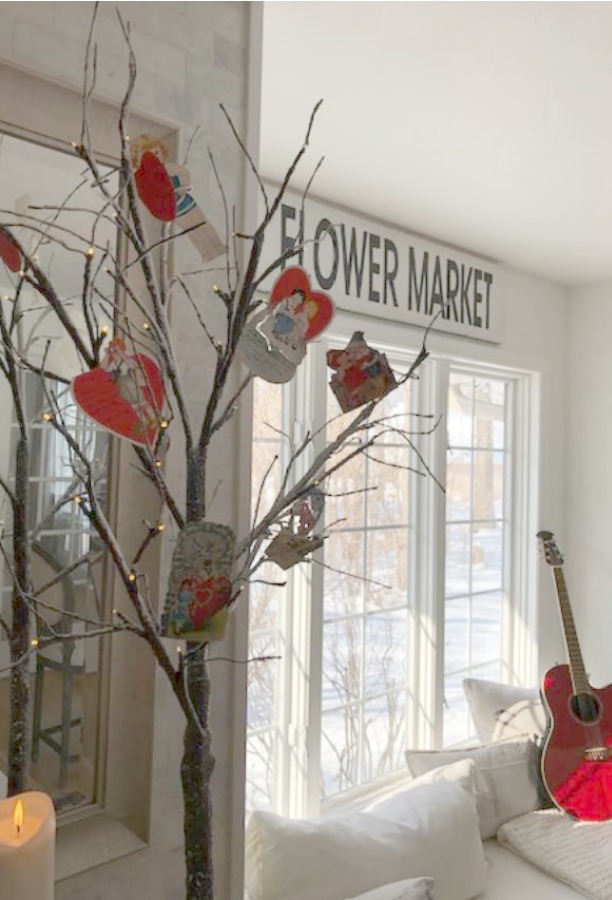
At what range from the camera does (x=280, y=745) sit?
6.81ft

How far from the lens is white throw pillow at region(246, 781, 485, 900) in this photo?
147 cm

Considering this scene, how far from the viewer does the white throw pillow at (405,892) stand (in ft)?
4.40

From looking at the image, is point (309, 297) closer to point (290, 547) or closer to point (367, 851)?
point (290, 547)

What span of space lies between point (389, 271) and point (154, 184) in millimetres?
1669

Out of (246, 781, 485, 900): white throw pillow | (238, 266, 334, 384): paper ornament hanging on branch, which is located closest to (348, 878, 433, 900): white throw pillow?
(246, 781, 485, 900): white throw pillow

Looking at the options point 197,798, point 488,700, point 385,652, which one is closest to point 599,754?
point 488,700

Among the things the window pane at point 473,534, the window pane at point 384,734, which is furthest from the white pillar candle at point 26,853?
the window pane at point 473,534

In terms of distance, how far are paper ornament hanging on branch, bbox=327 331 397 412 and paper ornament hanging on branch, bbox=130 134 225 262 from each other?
0.19 metres

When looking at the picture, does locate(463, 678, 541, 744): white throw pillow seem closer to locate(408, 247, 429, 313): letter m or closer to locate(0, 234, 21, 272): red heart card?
locate(408, 247, 429, 313): letter m

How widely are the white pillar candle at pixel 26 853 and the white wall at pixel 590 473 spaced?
111 inches

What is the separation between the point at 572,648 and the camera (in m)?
2.18

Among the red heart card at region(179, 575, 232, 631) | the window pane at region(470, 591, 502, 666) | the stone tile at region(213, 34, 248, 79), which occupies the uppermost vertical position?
the stone tile at region(213, 34, 248, 79)

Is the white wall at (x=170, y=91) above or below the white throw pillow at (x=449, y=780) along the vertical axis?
above

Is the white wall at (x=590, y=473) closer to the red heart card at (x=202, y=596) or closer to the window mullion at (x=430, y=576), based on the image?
the window mullion at (x=430, y=576)
